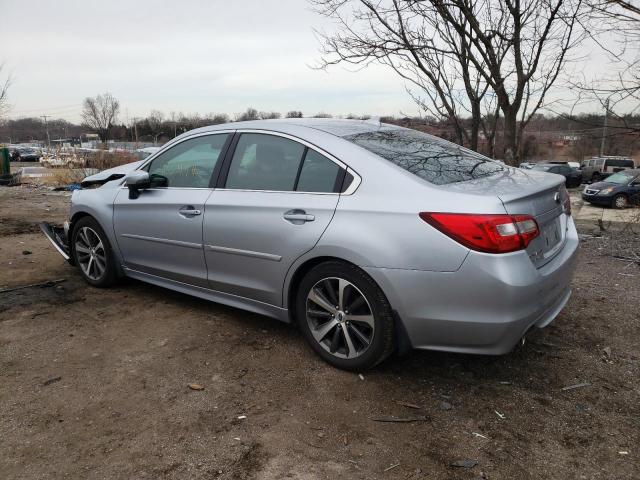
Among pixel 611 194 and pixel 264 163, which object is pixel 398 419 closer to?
pixel 264 163

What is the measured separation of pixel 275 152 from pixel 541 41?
14.1 feet

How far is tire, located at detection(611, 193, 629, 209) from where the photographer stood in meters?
22.5

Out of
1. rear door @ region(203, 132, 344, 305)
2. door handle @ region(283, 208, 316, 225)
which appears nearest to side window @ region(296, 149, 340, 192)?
rear door @ region(203, 132, 344, 305)

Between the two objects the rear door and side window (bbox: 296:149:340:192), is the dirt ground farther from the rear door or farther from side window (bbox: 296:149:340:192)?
side window (bbox: 296:149:340:192)

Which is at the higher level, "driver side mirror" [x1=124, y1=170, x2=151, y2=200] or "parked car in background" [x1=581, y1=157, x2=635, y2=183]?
"driver side mirror" [x1=124, y1=170, x2=151, y2=200]

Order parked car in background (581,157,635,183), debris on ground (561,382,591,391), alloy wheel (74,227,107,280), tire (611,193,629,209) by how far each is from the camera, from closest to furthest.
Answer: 1. debris on ground (561,382,591,391)
2. alloy wheel (74,227,107,280)
3. tire (611,193,629,209)
4. parked car in background (581,157,635,183)

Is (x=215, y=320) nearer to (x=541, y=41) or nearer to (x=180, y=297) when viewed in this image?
(x=180, y=297)

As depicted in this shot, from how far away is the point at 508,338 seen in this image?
2629 mm

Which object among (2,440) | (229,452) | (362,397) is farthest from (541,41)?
(2,440)

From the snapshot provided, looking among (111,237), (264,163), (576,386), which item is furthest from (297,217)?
(111,237)

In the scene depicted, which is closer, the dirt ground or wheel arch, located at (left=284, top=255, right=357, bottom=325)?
the dirt ground

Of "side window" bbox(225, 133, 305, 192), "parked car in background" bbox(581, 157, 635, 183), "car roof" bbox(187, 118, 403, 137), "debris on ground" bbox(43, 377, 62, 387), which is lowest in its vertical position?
"parked car in background" bbox(581, 157, 635, 183)

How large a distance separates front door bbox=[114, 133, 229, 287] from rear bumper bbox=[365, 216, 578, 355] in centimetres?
159

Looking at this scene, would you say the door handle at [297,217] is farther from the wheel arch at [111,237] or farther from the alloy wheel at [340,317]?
the wheel arch at [111,237]
